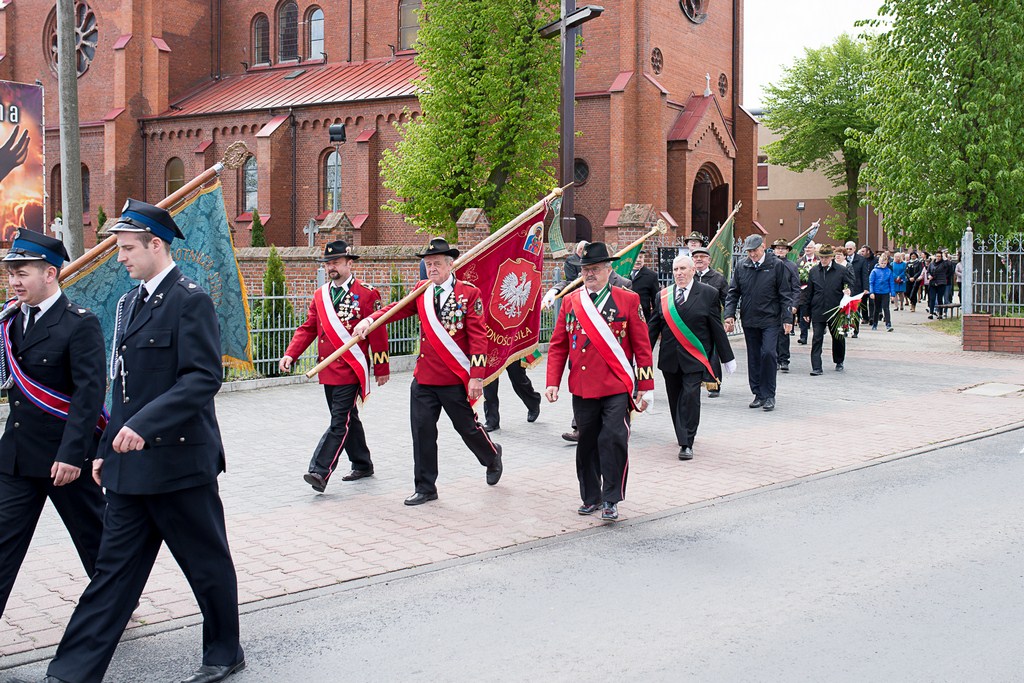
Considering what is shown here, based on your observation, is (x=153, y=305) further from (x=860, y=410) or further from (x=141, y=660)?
(x=860, y=410)

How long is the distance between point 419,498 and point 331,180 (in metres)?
32.0

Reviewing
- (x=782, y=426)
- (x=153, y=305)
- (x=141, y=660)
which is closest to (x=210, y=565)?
(x=141, y=660)

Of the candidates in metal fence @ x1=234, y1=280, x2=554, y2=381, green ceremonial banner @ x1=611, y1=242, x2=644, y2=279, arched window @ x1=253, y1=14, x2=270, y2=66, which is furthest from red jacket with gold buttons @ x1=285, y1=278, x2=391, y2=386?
arched window @ x1=253, y1=14, x2=270, y2=66

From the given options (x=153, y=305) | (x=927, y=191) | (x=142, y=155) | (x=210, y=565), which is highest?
(x=142, y=155)

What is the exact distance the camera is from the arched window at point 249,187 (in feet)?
129

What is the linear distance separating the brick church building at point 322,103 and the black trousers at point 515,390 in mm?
20378

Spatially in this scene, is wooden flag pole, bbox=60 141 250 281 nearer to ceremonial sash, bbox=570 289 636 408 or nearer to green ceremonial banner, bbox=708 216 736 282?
ceremonial sash, bbox=570 289 636 408

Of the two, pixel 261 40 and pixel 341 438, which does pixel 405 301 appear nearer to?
pixel 341 438

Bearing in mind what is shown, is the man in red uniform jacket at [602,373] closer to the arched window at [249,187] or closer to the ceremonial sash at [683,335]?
the ceremonial sash at [683,335]

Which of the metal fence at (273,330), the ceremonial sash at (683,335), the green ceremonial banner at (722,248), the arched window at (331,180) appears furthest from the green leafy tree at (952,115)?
the ceremonial sash at (683,335)

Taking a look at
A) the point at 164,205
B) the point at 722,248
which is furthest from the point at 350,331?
the point at 722,248

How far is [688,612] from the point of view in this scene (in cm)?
520

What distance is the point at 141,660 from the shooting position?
462 centimetres

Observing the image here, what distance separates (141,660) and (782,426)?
8.01 m
